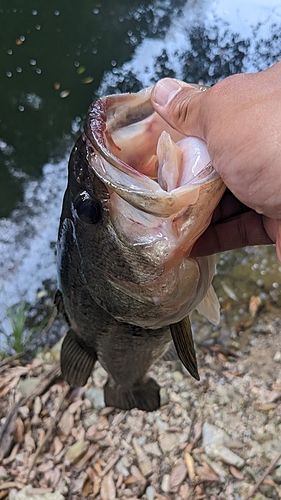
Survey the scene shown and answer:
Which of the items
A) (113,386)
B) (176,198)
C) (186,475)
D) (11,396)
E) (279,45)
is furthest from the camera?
(279,45)

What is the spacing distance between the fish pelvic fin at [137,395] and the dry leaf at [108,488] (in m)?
0.55

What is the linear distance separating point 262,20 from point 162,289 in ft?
13.5

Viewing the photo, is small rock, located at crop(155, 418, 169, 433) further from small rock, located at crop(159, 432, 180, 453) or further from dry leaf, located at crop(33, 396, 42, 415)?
dry leaf, located at crop(33, 396, 42, 415)

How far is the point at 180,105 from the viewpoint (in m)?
1.20

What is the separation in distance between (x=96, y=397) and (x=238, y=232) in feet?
5.24

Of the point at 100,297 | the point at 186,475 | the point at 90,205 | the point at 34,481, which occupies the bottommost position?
the point at 186,475

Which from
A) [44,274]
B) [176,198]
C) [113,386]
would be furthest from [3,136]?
[176,198]

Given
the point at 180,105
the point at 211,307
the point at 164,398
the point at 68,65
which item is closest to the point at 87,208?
the point at 180,105

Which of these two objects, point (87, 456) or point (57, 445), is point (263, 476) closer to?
point (87, 456)

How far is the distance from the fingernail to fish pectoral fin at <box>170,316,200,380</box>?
0.69 meters

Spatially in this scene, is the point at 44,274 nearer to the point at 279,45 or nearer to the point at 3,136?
the point at 3,136

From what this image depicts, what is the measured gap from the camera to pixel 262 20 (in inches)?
179

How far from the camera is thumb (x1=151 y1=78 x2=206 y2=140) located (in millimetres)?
1161

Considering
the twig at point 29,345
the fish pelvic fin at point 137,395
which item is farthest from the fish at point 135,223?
the twig at point 29,345
